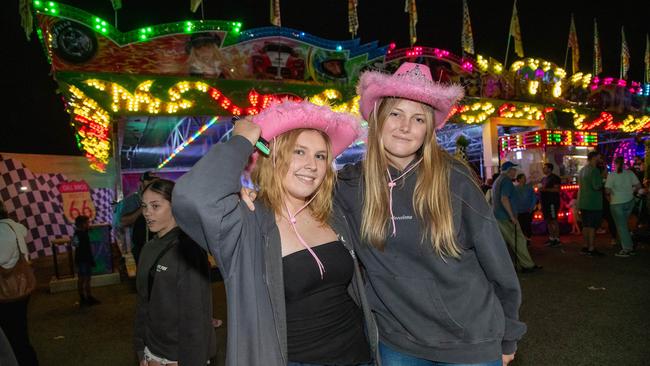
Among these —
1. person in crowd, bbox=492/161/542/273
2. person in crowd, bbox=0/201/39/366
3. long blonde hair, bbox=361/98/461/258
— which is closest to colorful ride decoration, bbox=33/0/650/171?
person in crowd, bbox=492/161/542/273

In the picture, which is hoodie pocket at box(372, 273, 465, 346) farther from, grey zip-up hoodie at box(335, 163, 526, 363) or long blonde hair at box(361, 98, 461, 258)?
long blonde hair at box(361, 98, 461, 258)

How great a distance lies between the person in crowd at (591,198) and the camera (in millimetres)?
8016

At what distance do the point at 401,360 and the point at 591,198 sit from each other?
25.9 ft

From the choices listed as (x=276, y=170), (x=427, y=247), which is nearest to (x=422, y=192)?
(x=427, y=247)

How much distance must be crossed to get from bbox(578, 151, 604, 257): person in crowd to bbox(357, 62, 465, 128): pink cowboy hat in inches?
294

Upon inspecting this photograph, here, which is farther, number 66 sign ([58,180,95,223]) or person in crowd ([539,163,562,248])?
number 66 sign ([58,180,95,223])

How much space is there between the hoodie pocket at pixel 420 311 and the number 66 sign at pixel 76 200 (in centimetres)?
1398

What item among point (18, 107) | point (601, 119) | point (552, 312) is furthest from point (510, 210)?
point (18, 107)

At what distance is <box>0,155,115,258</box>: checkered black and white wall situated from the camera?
38.2 feet

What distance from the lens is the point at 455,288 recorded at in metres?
1.86

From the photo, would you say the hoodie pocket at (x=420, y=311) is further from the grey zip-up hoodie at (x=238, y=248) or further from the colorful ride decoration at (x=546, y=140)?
the colorful ride decoration at (x=546, y=140)

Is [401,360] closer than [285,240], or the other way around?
[285,240]

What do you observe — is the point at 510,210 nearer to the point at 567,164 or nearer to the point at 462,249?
the point at 462,249

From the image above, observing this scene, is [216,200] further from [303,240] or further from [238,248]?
[303,240]
